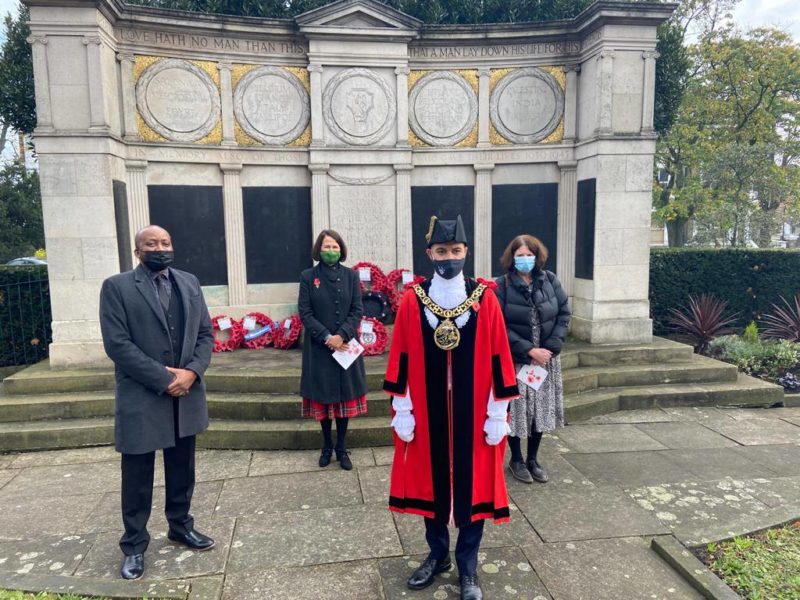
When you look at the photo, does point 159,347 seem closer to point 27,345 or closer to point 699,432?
point 699,432

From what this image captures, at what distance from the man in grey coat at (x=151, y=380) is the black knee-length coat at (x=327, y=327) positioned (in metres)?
1.33

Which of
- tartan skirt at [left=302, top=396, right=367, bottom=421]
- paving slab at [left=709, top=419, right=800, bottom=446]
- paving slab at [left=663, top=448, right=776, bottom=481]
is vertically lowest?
paving slab at [left=709, top=419, right=800, bottom=446]

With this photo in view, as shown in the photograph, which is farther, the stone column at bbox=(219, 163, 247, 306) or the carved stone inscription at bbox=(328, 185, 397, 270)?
the carved stone inscription at bbox=(328, 185, 397, 270)

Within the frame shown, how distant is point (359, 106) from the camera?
26.9ft

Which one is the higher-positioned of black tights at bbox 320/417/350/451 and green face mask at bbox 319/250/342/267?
green face mask at bbox 319/250/342/267

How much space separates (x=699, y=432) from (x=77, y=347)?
723 centimetres

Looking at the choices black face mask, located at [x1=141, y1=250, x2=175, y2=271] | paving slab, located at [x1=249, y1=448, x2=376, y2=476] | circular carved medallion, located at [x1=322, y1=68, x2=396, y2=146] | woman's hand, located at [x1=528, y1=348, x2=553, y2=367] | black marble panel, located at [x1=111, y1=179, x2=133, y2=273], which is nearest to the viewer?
black face mask, located at [x1=141, y1=250, x2=175, y2=271]

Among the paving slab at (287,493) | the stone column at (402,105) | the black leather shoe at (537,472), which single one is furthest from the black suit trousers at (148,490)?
the stone column at (402,105)

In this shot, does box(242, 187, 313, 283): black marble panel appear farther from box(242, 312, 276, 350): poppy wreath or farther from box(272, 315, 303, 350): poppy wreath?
box(272, 315, 303, 350): poppy wreath

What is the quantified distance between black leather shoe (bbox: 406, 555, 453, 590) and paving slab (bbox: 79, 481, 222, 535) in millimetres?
1667

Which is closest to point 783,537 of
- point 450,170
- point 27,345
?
point 450,170

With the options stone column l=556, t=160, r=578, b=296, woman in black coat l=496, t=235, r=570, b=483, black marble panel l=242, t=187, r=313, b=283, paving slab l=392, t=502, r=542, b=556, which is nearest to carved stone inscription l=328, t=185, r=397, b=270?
black marble panel l=242, t=187, r=313, b=283

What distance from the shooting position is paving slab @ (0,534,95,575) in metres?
3.52

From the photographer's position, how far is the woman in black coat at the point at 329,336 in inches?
194
